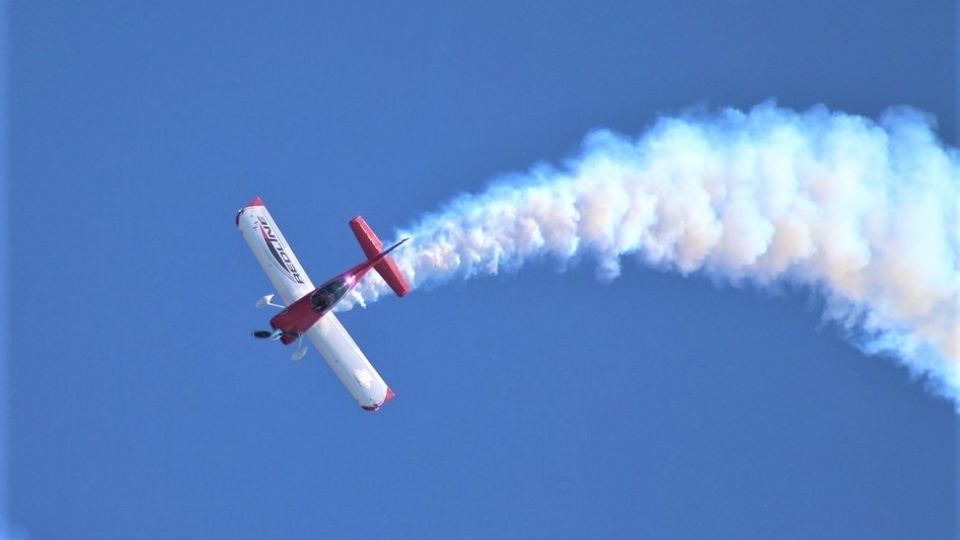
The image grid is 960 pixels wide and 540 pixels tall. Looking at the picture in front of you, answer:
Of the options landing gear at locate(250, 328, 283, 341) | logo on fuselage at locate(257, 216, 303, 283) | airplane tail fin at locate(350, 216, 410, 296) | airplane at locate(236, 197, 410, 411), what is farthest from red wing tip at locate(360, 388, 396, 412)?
logo on fuselage at locate(257, 216, 303, 283)

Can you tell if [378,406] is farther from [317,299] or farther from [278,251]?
[278,251]

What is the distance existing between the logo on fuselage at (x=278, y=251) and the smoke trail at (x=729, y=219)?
6.87 ft

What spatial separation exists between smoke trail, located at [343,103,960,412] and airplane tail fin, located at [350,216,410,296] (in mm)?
1056

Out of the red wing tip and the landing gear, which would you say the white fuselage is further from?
the landing gear

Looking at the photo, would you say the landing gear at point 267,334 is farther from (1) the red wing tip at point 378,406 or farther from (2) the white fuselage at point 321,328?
(1) the red wing tip at point 378,406

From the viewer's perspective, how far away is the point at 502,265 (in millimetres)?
60438

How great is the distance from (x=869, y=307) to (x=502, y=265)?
9262 millimetres

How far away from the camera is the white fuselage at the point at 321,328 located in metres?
60.9

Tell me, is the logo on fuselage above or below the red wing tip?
above

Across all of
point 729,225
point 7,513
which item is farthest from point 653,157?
point 7,513

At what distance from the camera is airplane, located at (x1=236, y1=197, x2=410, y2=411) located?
195 feet

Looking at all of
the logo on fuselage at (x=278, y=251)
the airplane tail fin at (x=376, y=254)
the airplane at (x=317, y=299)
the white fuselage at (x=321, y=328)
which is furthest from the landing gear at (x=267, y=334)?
the airplane tail fin at (x=376, y=254)

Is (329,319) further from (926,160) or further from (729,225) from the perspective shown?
(926,160)

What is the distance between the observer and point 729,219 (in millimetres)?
60125
